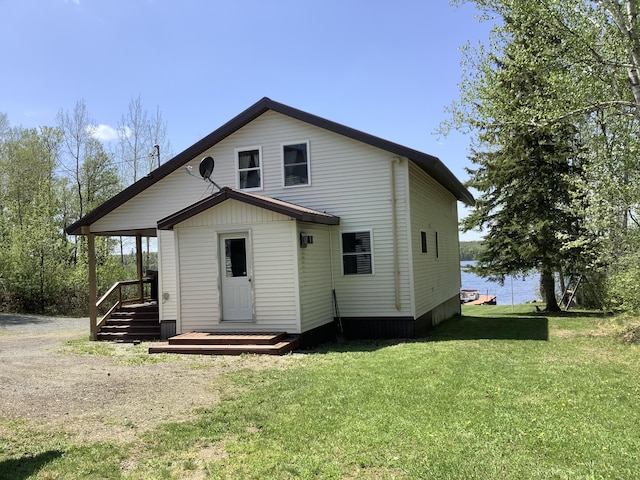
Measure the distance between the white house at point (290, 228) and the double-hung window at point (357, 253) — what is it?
0.08 ft

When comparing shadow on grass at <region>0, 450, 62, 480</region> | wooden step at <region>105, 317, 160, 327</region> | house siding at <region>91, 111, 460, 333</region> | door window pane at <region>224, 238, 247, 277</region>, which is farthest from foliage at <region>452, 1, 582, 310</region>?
shadow on grass at <region>0, 450, 62, 480</region>

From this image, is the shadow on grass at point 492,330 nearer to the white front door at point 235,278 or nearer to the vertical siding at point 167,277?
the white front door at point 235,278

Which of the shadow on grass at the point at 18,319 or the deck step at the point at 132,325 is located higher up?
the deck step at the point at 132,325

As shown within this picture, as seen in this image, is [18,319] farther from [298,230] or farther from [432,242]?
[432,242]

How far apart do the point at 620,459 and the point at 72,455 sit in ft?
14.8

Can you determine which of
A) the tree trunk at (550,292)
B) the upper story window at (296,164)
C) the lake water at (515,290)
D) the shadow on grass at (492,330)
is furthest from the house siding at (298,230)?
the lake water at (515,290)

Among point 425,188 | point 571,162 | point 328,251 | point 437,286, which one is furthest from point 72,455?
point 571,162

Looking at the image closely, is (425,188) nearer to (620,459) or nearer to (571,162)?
(571,162)

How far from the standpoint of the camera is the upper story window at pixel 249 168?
12133 mm

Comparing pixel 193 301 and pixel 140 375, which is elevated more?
pixel 193 301

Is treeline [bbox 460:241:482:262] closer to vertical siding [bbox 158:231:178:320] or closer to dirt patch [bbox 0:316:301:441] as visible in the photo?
vertical siding [bbox 158:231:178:320]

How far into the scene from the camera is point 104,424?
16.8 ft

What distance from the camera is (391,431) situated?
459 cm

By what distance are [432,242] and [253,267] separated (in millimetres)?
5974
